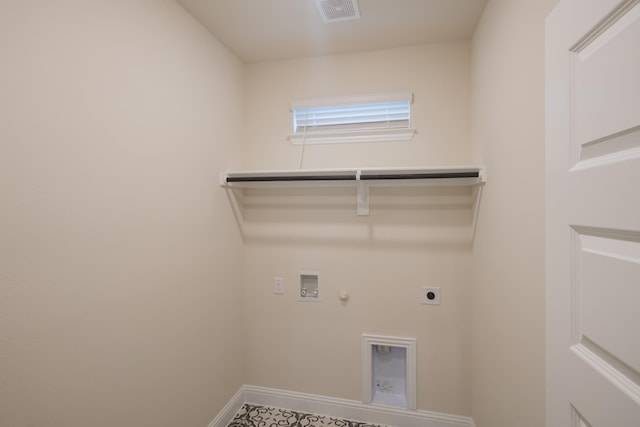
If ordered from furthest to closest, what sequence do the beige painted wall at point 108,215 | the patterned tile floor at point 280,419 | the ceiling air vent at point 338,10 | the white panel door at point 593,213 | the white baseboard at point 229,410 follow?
the patterned tile floor at point 280,419, the white baseboard at point 229,410, the ceiling air vent at point 338,10, the beige painted wall at point 108,215, the white panel door at point 593,213

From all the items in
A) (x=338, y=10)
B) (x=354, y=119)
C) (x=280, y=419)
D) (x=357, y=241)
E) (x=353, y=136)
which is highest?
(x=338, y=10)

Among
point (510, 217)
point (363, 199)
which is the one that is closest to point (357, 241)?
point (363, 199)

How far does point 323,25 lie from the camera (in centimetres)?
174

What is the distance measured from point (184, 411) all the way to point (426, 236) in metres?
1.81

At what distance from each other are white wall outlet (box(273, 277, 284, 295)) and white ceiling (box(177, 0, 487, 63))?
1.68 m

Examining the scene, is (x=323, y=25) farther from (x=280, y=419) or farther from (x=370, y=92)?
(x=280, y=419)

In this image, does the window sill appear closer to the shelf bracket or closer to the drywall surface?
the drywall surface

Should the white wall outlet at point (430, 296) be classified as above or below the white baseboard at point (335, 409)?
above

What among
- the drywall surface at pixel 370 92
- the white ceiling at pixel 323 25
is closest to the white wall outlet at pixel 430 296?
the drywall surface at pixel 370 92

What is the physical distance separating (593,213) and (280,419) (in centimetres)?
222

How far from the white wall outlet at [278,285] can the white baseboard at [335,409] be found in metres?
0.75

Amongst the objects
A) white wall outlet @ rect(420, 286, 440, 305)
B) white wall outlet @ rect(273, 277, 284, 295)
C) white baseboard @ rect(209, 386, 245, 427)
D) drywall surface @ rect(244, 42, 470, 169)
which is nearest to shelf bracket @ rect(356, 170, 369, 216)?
drywall surface @ rect(244, 42, 470, 169)

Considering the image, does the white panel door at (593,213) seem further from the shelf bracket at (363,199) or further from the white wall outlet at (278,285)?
the white wall outlet at (278,285)

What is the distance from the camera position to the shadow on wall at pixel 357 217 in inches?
75.7
